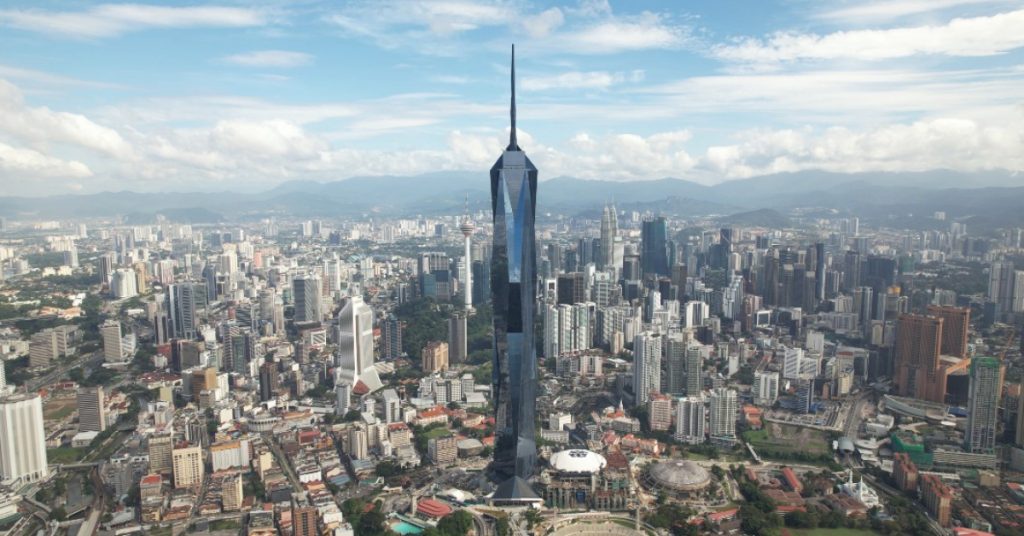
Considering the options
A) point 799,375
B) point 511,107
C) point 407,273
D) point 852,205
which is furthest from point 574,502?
point 852,205

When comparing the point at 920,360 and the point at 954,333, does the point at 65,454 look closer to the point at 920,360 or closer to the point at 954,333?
the point at 920,360

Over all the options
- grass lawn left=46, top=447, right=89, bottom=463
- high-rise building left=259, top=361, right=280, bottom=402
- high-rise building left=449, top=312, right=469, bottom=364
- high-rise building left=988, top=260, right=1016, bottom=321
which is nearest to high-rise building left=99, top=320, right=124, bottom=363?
high-rise building left=259, top=361, right=280, bottom=402

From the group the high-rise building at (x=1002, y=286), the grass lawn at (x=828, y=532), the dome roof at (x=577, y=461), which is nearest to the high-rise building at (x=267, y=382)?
the dome roof at (x=577, y=461)

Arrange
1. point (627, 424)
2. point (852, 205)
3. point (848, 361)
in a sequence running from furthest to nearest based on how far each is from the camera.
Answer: point (852, 205) < point (848, 361) < point (627, 424)

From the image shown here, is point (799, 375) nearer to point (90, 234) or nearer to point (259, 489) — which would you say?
point (259, 489)

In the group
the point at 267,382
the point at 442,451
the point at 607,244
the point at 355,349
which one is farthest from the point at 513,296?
the point at 607,244

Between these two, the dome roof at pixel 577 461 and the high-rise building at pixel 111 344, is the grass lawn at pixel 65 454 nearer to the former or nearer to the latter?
the high-rise building at pixel 111 344

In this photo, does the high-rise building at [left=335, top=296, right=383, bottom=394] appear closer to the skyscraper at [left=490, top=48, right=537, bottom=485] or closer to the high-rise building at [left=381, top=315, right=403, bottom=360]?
the high-rise building at [left=381, top=315, right=403, bottom=360]

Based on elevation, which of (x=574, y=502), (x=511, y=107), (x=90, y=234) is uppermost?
(x=511, y=107)
